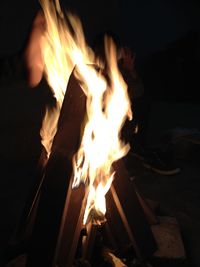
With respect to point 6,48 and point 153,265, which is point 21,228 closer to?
point 153,265

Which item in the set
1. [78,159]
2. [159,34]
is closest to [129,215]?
[78,159]

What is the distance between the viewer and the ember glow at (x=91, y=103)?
272 centimetres

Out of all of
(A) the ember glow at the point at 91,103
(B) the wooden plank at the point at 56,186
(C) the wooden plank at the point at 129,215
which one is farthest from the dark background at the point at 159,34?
(C) the wooden plank at the point at 129,215

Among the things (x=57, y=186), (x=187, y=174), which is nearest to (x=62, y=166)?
(x=57, y=186)

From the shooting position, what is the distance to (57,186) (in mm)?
2486

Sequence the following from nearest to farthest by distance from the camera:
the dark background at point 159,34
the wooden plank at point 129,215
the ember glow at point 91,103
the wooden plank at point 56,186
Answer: the wooden plank at point 56,186
the ember glow at point 91,103
the wooden plank at point 129,215
the dark background at point 159,34

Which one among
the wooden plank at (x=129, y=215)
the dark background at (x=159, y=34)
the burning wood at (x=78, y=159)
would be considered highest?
the dark background at (x=159, y=34)

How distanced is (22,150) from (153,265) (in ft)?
11.4

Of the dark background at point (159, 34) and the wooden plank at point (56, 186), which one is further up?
the dark background at point (159, 34)

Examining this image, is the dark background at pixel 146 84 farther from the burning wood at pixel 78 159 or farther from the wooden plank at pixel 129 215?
the wooden plank at pixel 129 215

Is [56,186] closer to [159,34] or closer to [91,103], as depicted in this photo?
[91,103]

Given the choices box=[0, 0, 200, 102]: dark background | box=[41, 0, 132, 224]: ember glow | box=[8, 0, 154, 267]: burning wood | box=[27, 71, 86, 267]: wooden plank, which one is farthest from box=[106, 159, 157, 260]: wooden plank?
box=[0, 0, 200, 102]: dark background

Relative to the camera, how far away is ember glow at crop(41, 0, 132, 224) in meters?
2.72

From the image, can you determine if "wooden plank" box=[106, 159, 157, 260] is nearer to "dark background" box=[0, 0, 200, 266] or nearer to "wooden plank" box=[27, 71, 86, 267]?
"wooden plank" box=[27, 71, 86, 267]
